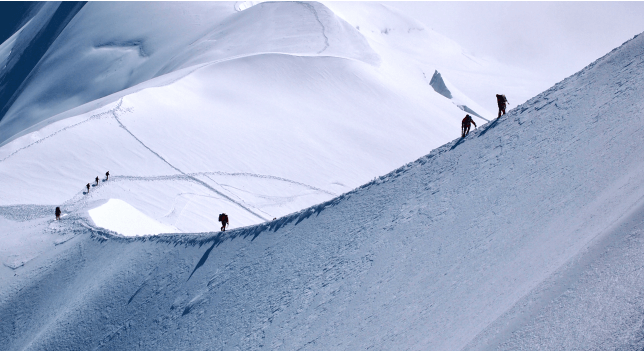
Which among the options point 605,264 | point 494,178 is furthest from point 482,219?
point 605,264

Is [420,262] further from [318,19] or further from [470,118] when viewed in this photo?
[318,19]

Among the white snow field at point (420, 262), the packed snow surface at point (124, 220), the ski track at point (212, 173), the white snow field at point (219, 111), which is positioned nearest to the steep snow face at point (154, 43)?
the white snow field at point (219, 111)

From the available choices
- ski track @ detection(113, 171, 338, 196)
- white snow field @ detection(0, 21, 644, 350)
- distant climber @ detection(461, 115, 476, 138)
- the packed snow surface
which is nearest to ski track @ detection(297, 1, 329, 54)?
ski track @ detection(113, 171, 338, 196)

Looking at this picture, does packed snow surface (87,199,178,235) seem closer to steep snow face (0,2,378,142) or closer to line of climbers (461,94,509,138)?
line of climbers (461,94,509,138)

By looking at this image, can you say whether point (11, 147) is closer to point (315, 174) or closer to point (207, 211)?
point (207, 211)

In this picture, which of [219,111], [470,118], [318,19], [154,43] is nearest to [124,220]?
[470,118]

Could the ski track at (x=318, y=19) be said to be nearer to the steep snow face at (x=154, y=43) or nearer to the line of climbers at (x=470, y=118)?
the steep snow face at (x=154, y=43)
